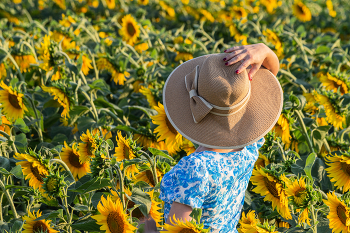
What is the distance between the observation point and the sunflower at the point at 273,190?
3.67ft

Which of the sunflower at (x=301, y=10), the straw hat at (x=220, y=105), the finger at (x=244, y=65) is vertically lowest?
the sunflower at (x=301, y=10)

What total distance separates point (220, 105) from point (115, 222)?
1.43 ft

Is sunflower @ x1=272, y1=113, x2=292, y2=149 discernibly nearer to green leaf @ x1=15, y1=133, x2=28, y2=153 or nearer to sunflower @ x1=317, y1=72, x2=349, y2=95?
sunflower @ x1=317, y1=72, x2=349, y2=95

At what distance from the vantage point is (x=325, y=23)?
371 cm

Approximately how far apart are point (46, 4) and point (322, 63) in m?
3.41

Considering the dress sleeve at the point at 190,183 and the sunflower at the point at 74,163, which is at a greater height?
the dress sleeve at the point at 190,183

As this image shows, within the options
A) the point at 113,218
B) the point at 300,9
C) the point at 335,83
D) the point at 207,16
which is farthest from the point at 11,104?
the point at 300,9

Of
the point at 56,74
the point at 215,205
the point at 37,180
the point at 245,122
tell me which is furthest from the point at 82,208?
the point at 56,74

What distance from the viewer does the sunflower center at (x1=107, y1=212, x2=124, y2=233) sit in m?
0.99

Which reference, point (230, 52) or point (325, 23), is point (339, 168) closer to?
point (230, 52)

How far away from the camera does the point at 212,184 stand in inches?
36.5

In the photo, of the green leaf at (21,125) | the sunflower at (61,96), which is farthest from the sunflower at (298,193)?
the green leaf at (21,125)

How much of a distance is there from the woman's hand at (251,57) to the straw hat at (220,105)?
0.6 inches

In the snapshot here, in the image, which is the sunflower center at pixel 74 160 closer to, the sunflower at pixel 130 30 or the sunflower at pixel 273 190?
the sunflower at pixel 273 190
